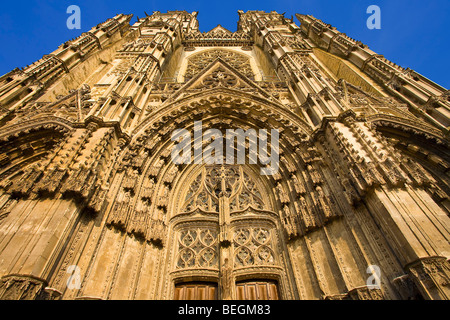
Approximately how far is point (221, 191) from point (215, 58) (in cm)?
1256

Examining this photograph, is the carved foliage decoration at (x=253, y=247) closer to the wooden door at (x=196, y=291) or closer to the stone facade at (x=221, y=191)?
the stone facade at (x=221, y=191)

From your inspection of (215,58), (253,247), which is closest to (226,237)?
(253,247)

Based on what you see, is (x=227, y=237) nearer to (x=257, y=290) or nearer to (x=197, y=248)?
(x=197, y=248)

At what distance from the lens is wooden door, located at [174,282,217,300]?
6.35 m

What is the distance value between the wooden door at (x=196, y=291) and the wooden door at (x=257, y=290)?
0.66 m

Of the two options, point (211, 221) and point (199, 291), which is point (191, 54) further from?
point (199, 291)

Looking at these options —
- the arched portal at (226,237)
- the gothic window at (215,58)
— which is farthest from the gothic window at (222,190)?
the gothic window at (215,58)

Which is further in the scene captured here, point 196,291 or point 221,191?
point 221,191

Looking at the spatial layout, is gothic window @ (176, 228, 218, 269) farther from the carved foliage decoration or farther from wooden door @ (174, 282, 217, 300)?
the carved foliage decoration

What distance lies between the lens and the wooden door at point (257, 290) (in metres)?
6.28

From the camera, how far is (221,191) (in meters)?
8.69

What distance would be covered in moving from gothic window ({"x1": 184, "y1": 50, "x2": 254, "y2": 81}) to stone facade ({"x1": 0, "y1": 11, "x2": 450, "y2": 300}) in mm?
5330

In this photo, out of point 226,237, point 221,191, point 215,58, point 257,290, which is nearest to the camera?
point 257,290
